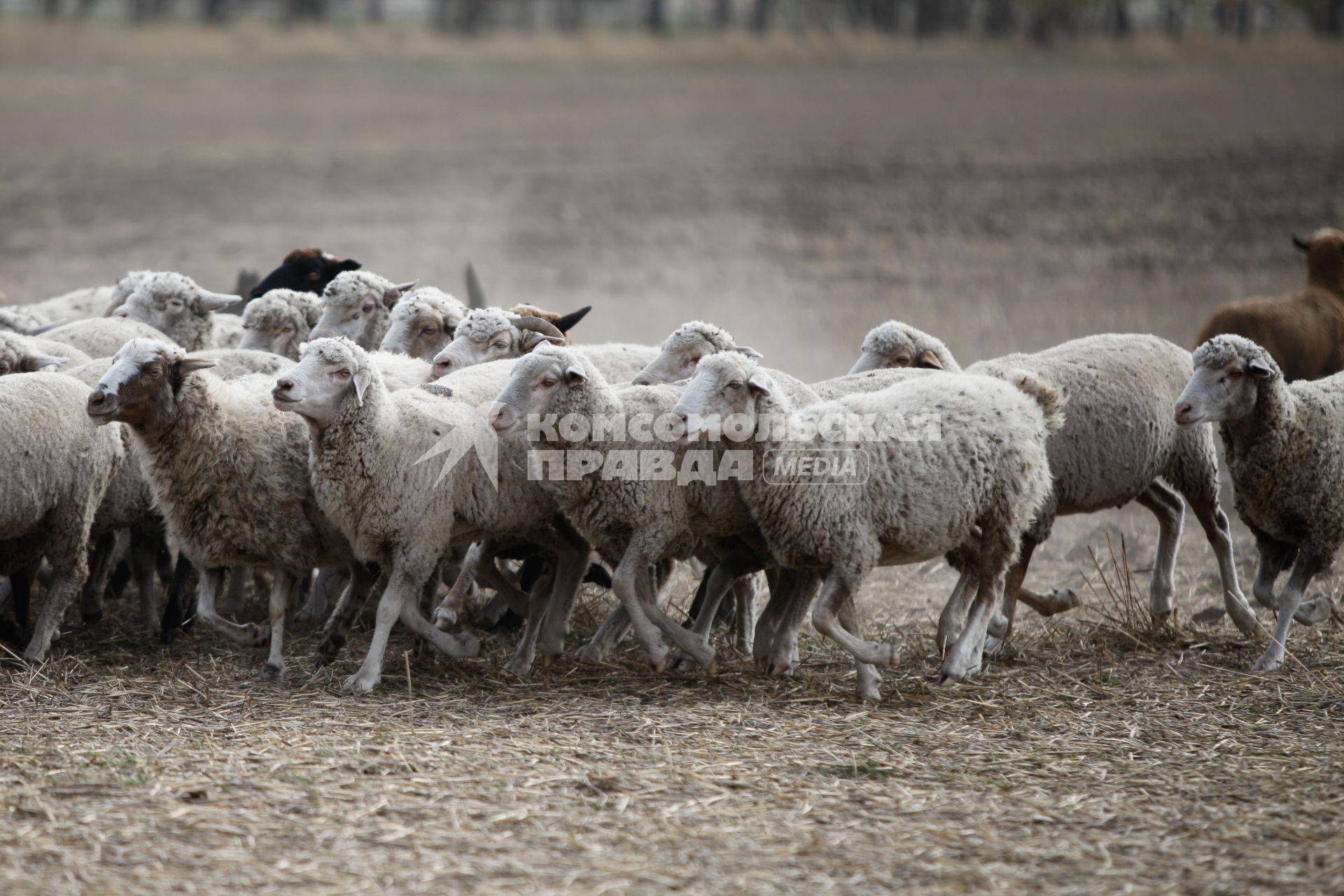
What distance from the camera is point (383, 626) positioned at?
6.24 metres

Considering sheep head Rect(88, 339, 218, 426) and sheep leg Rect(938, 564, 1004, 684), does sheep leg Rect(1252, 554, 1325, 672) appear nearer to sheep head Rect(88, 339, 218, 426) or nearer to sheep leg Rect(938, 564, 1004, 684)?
sheep leg Rect(938, 564, 1004, 684)

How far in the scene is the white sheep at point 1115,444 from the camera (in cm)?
717

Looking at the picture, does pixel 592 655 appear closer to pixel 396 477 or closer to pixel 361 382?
pixel 396 477

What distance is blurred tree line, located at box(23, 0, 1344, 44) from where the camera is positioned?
3400 centimetres

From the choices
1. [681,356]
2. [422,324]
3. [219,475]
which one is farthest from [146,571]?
[681,356]

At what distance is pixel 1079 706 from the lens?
6.07 meters

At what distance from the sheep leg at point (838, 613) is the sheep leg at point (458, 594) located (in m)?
1.88

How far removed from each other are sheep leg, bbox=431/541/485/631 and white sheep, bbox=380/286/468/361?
1.21 meters

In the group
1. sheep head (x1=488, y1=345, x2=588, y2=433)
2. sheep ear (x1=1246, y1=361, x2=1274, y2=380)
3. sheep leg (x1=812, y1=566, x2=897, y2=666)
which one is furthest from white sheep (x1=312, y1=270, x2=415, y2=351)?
sheep ear (x1=1246, y1=361, x2=1274, y2=380)

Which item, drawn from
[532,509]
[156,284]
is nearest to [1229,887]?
[532,509]

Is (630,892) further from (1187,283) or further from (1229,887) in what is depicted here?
(1187,283)

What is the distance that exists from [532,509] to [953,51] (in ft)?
102

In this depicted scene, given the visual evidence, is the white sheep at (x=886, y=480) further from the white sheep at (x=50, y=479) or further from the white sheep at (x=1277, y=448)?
the white sheep at (x=50, y=479)

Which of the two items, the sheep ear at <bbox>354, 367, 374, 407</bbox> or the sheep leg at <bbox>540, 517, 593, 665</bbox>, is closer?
the sheep ear at <bbox>354, 367, 374, 407</bbox>
